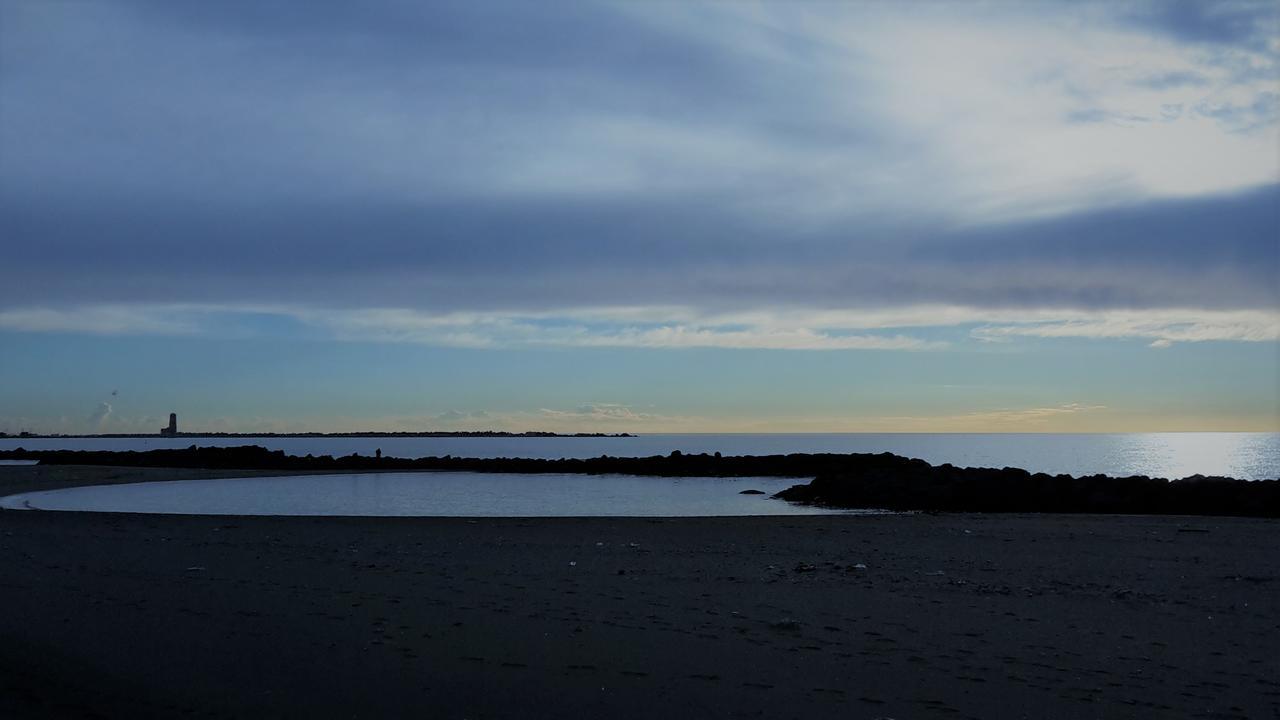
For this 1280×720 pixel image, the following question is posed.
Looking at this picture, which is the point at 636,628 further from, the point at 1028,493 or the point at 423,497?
the point at 423,497

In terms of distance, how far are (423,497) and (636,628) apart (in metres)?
29.7

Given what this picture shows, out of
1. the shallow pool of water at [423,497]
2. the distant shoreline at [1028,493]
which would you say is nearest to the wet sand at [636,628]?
the distant shoreline at [1028,493]

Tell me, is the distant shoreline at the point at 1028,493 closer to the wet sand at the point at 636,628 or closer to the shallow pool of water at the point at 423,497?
the shallow pool of water at the point at 423,497

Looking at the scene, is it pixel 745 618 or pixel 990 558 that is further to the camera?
pixel 990 558

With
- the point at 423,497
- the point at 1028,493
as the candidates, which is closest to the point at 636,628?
the point at 1028,493

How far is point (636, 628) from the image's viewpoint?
32.4 ft

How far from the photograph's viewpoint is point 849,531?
2067cm

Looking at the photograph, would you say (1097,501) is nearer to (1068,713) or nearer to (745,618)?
(745,618)

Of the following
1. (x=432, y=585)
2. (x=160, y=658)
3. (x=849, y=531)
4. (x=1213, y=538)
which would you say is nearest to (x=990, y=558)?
(x=849, y=531)

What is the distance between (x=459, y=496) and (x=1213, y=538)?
90.0 feet

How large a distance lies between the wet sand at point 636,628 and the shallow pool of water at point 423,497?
1223 centimetres

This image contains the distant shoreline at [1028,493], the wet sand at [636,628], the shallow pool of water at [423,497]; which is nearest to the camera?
the wet sand at [636,628]

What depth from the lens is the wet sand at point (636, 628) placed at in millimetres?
7367

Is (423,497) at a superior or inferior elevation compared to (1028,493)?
inferior
